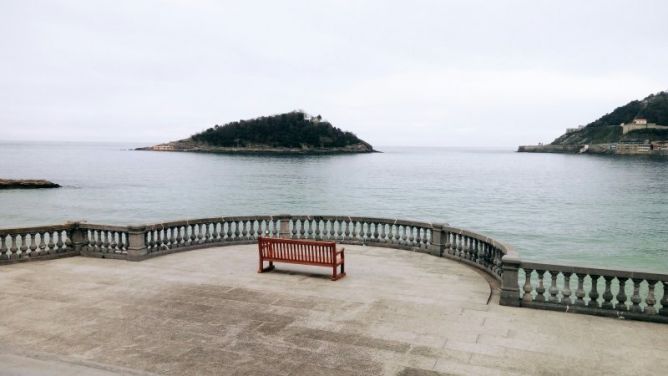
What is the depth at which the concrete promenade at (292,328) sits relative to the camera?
693 cm

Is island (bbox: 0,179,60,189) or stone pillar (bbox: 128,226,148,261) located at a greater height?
stone pillar (bbox: 128,226,148,261)

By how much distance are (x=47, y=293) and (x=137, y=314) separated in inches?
108

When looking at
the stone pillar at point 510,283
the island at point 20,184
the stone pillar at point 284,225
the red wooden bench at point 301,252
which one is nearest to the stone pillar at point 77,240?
the stone pillar at point 284,225

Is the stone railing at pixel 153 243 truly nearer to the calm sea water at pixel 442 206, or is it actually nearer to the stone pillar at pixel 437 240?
the stone pillar at pixel 437 240

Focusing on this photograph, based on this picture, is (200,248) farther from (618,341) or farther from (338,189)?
(338,189)

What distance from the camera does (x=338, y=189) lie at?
3204 inches

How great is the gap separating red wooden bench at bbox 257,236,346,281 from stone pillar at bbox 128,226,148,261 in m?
3.76

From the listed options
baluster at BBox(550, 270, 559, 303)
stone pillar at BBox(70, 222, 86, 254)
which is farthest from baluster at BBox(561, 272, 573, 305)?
stone pillar at BBox(70, 222, 86, 254)

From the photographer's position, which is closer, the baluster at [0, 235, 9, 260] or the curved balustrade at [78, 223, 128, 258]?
the baluster at [0, 235, 9, 260]

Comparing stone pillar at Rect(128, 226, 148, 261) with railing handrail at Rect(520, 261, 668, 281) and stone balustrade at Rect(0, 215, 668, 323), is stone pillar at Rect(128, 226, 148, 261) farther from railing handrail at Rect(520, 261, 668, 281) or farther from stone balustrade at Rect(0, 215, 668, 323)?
railing handrail at Rect(520, 261, 668, 281)

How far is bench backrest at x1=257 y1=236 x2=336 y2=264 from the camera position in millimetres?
11656

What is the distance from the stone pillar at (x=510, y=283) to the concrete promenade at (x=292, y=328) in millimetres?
221

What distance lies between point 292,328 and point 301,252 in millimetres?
3525

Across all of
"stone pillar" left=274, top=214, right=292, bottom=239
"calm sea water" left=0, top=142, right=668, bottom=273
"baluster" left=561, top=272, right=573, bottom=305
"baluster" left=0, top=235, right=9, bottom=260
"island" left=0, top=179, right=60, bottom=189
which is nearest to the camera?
"baluster" left=561, top=272, right=573, bottom=305
